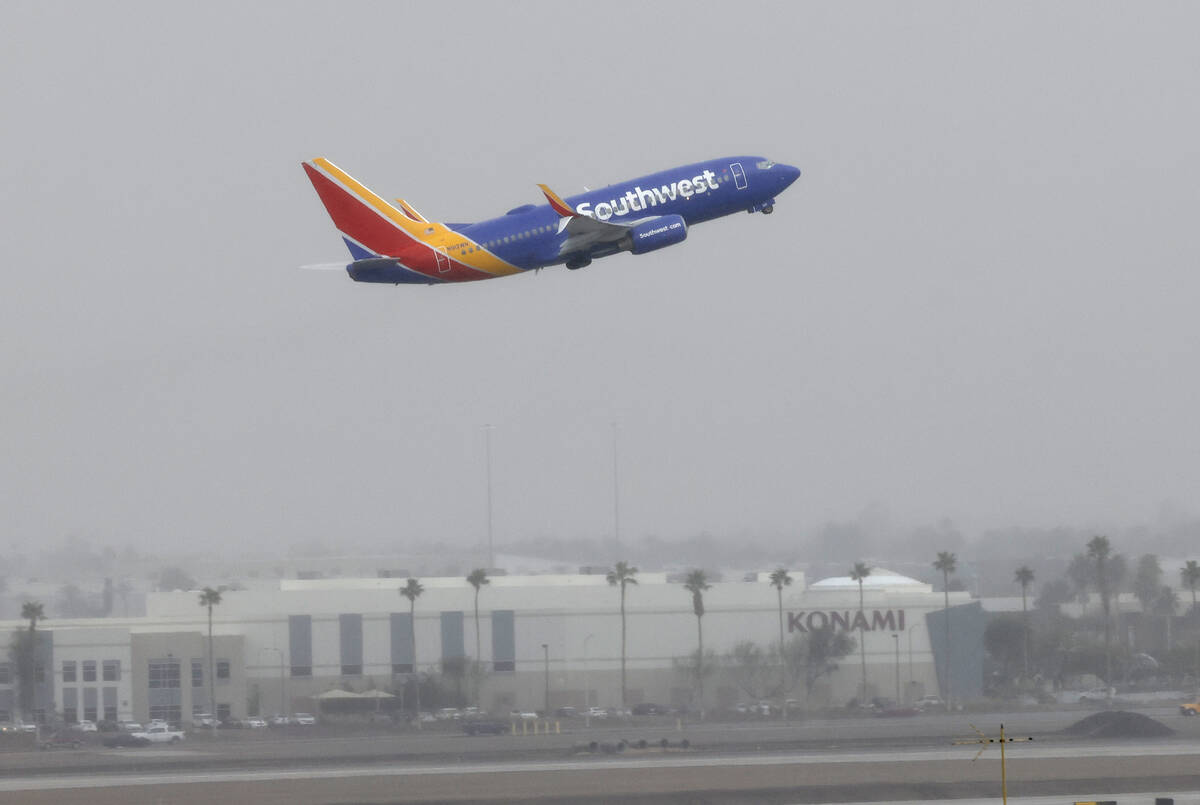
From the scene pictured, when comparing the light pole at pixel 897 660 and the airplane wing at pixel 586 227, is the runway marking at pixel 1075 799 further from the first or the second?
the light pole at pixel 897 660

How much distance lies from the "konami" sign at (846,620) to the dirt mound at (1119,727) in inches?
972

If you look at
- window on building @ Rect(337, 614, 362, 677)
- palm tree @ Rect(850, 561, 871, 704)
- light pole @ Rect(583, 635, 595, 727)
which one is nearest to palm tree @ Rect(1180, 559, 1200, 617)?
palm tree @ Rect(850, 561, 871, 704)

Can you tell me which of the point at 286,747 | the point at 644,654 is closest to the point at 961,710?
the point at 644,654

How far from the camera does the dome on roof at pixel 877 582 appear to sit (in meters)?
119

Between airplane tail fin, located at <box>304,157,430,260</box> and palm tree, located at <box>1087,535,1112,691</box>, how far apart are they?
5230 cm

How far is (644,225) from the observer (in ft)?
206

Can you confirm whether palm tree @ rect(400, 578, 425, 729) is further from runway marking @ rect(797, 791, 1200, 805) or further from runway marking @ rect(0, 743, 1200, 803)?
runway marking @ rect(797, 791, 1200, 805)

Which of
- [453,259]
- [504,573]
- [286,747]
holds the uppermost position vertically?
[453,259]

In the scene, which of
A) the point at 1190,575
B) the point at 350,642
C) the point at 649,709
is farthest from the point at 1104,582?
the point at 350,642

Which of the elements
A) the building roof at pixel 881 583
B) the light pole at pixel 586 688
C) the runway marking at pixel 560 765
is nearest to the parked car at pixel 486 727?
the light pole at pixel 586 688

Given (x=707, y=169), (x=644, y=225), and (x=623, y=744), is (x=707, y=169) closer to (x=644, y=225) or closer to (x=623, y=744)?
(x=644, y=225)

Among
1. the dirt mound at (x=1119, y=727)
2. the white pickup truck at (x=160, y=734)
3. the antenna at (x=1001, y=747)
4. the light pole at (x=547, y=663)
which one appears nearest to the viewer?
the antenna at (x=1001, y=747)

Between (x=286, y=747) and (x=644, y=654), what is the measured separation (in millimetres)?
26585

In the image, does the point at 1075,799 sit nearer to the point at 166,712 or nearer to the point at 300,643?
the point at 300,643
